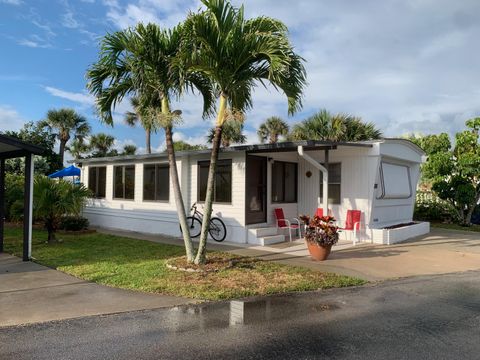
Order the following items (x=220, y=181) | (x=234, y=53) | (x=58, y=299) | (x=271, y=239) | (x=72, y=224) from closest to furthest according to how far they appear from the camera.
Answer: (x=58, y=299)
(x=234, y=53)
(x=271, y=239)
(x=220, y=181)
(x=72, y=224)

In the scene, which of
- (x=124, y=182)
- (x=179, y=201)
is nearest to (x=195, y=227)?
(x=124, y=182)

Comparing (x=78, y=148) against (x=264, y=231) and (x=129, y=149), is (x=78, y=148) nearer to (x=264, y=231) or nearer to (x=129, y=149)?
(x=129, y=149)

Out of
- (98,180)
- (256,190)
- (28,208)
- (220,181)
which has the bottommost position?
(28,208)

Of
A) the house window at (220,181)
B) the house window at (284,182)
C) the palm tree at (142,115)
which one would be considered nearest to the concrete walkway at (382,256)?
the house window at (220,181)

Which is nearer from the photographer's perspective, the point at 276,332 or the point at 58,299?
the point at 276,332

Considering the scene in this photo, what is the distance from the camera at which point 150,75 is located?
7848 mm

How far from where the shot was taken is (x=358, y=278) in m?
7.25

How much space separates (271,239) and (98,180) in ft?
27.6

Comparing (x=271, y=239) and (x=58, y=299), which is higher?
(x=271, y=239)

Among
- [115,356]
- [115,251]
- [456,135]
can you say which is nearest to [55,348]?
[115,356]

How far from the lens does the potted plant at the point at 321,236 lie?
28.3 feet

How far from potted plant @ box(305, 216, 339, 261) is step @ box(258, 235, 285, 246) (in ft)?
7.25

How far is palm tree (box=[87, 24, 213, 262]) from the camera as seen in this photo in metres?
7.63

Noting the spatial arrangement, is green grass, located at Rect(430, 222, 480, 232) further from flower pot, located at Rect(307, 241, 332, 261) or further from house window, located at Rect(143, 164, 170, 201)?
house window, located at Rect(143, 164, 170, 201)
